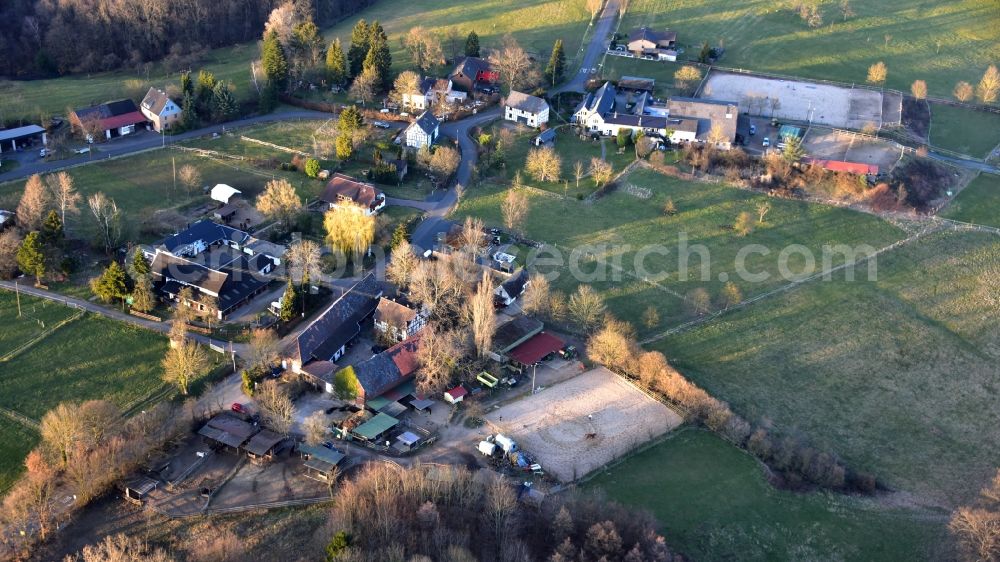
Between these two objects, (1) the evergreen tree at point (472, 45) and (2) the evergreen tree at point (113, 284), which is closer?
(2) the evergreen tree at point (113, 284)

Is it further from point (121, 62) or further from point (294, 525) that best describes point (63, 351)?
point (121, 62)

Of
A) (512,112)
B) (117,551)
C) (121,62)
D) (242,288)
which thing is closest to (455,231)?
(242,288)

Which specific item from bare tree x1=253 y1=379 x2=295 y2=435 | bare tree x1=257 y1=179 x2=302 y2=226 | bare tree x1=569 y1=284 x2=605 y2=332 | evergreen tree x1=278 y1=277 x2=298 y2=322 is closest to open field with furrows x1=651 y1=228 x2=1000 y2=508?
bare tree x1=569 y1=284 x2=605 y2=332

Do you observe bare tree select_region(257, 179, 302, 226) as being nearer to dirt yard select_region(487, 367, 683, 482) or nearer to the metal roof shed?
the metal roof shed

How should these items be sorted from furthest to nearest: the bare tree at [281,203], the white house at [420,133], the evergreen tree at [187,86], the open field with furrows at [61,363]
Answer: the evergreen tree at [187,86] → the white house at [420,133] → the bare tree at [281,203] → the open field with furrows at [61,363]

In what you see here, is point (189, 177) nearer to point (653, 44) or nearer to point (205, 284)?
point (205, 284)

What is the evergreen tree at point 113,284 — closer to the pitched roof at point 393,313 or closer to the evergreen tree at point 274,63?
the pitched roof at point 393,313

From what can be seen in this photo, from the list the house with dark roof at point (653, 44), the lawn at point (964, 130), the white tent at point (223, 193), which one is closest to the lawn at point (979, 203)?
the lawn at point (964, 130)

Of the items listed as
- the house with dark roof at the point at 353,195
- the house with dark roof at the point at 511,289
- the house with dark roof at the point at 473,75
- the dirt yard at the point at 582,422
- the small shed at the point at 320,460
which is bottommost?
the dirt yard at the point at 582,422
